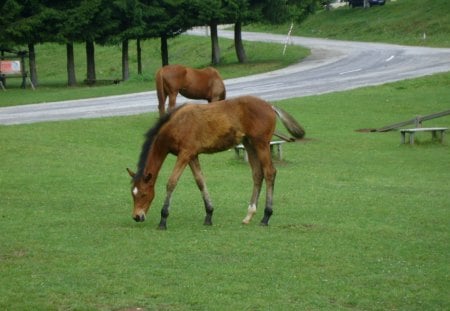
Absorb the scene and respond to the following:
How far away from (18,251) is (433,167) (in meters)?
13.2

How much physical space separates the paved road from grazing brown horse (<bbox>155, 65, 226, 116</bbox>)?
18.3ft

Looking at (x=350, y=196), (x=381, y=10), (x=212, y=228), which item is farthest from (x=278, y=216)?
(x=381, y=10)

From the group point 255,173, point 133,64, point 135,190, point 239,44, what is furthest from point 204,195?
point 133,64

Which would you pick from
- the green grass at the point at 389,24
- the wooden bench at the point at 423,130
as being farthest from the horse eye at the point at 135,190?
the green grass at the point at 389,24

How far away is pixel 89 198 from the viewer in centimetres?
1714

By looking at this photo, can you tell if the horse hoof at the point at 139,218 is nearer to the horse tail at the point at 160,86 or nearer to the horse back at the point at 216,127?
the horse back at the point at 216,127

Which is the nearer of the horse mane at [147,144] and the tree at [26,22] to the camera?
the horse mane at [147,144]

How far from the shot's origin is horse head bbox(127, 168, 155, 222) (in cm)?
1398

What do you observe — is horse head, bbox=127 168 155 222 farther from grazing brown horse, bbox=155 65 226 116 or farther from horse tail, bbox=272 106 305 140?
grazing brown horse, bbox=155 65 226 116

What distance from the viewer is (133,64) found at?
223 ft

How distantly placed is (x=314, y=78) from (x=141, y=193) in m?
30.9

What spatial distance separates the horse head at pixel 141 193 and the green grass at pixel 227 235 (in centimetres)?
29

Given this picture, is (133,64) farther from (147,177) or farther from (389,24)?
(147,177)

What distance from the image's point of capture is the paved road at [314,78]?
32781 mm
